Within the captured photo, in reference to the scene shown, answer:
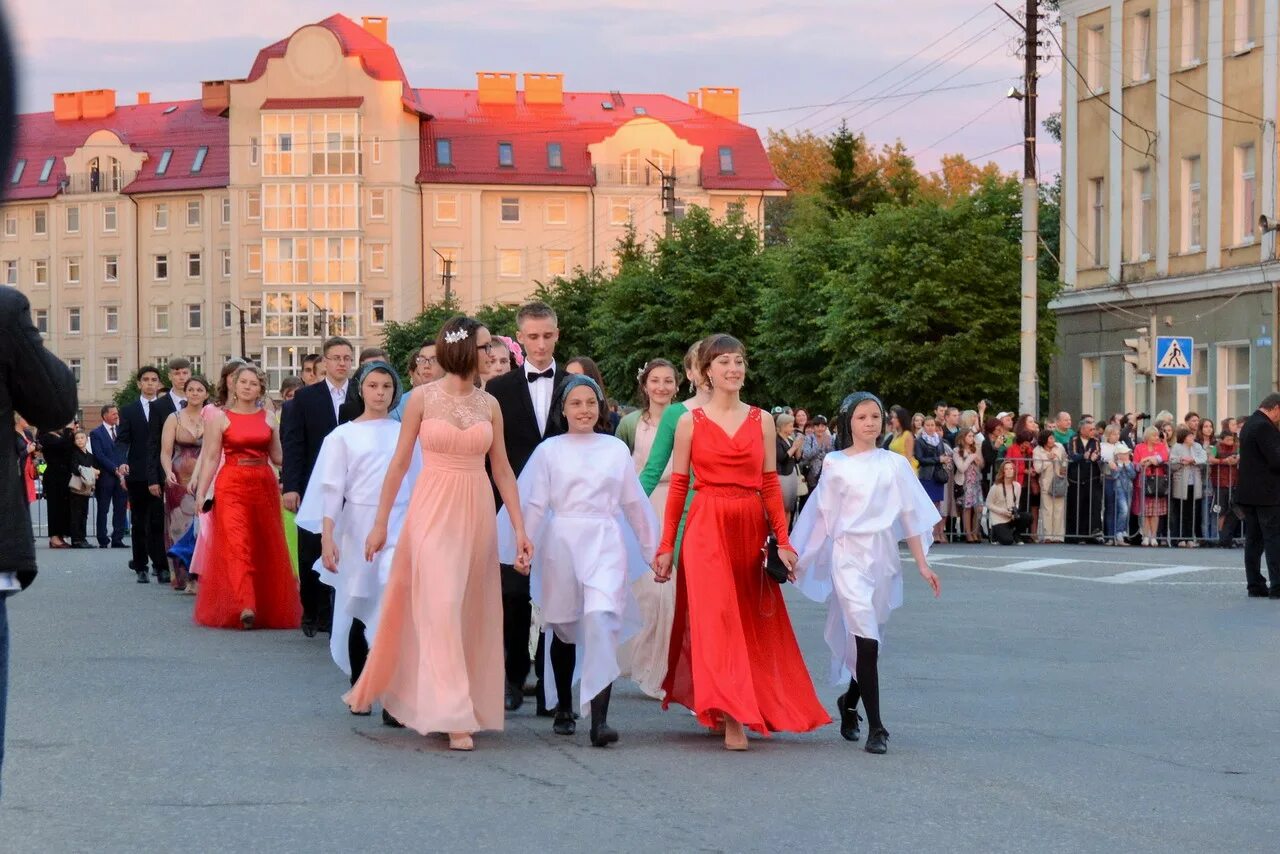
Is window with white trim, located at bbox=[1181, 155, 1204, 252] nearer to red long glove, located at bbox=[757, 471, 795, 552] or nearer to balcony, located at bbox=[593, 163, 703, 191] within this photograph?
red long glove, located at bbox=[757, 471, 795, 552]

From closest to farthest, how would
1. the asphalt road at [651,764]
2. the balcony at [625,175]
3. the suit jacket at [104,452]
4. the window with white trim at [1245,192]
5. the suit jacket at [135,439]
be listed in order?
1. the asphalt road at [651,764]
2. the suit jacket at [135,439]
3. the suit jacket at [104,452]
4. the window with white trim at [1245,192]
5. the balcony at [625,175]

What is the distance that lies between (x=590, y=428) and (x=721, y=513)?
0.78 meters

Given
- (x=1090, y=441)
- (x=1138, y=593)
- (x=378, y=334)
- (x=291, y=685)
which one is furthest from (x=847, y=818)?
(x=378, y=334)

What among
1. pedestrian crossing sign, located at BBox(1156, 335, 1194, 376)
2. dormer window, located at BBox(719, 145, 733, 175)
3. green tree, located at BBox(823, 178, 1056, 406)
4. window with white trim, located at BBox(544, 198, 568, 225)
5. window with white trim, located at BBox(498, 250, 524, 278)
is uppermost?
dormer window, located at BBox(719, 145, 733, 175)

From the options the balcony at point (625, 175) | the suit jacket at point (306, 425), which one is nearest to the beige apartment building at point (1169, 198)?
the suit jacket at point (306, 425)

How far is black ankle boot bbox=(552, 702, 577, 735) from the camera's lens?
9.66 meters

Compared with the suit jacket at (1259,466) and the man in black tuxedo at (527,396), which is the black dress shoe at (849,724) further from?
the suit jacket at (1259,466)

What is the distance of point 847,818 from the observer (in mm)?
7281

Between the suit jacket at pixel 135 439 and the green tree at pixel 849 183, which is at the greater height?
the green tree at pixel 849 183

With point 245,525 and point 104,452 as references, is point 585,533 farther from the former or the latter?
point 104,452

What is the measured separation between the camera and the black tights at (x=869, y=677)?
363 inches

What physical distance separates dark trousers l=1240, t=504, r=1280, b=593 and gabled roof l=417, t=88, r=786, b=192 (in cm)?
9338

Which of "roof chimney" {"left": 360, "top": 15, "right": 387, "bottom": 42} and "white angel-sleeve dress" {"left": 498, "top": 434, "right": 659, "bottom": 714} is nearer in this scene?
"white angel-sleeve dress" {"left": 498, "top": 434, "right": 659, "bottom": 714}

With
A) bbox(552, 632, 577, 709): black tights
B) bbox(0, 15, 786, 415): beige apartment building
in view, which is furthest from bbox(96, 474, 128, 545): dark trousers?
bbox(0, 15, 786, 415): beige apartment building
